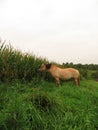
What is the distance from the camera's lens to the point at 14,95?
25.5 feet

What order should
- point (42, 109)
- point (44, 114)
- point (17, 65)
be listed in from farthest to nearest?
point (17, 65)
point (42, 109)
point (44, 114)

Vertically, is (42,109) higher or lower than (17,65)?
lower

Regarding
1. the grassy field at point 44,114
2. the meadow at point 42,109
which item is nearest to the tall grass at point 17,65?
the meadow at point 42,109

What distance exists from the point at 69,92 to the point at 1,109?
357 centimetres

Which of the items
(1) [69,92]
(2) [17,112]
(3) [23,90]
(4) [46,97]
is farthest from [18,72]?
(2) [17,112]

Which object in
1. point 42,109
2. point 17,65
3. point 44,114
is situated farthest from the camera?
point 17,65

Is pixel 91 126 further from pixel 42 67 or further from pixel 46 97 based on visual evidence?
pixel 42 67

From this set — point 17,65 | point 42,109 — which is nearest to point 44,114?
point 42,109

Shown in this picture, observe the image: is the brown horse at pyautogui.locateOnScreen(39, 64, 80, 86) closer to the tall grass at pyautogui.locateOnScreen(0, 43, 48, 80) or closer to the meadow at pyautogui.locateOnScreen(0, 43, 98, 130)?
the tall grass at pyautogui.locateOnScreen(0, 43, 48, 80)

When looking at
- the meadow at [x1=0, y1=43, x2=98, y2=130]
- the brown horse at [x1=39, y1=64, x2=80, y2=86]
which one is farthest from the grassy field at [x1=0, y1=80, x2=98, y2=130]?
the brown horse at [x1=39, y1=64, x2=80, y2=86]

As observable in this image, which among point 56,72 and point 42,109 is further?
point 56,72

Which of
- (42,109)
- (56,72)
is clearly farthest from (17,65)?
(42,109)

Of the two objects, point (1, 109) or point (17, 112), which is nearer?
point (17, 112)

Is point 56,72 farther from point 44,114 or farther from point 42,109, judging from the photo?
point 44,114
